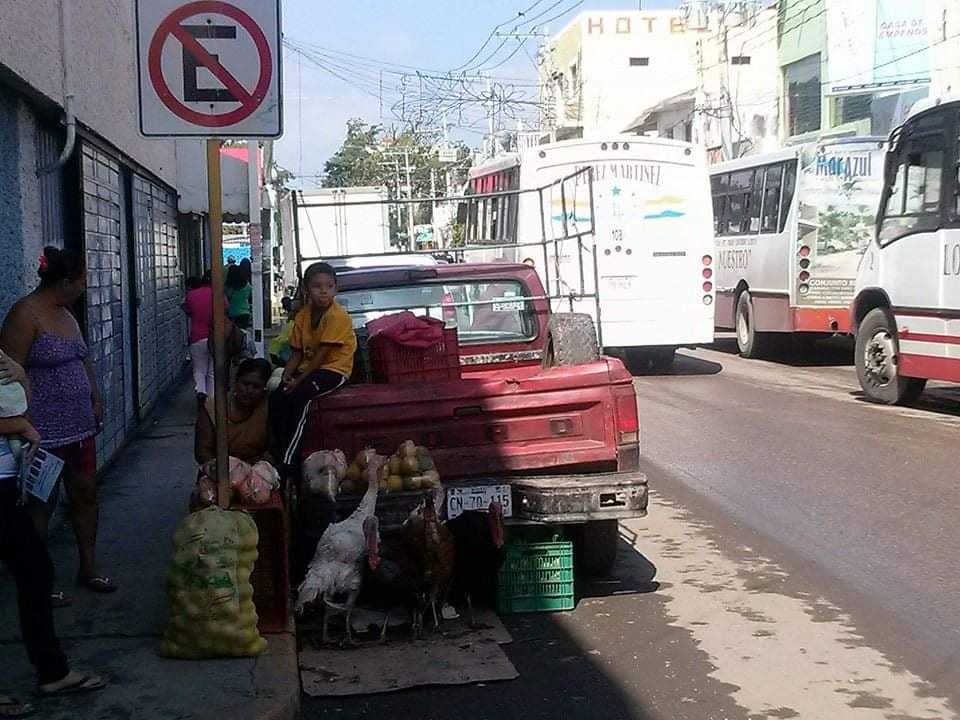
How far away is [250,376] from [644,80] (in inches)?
1849

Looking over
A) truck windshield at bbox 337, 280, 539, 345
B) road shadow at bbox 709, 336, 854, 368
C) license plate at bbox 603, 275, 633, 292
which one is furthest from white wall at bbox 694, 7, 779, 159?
truck windshield at bbox 337, 280, 539, 345

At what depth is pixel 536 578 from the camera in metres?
6.57

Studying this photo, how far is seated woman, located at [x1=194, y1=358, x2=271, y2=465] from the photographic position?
22.6 feet

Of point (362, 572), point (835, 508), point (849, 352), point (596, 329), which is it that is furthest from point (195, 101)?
point (849, 352)

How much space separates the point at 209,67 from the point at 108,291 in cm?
576

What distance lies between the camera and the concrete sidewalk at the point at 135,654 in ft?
16.3

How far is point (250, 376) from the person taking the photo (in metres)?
6.96

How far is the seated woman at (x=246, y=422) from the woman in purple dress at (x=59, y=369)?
2.18ft

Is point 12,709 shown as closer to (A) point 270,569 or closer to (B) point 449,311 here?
(A) point 270,569

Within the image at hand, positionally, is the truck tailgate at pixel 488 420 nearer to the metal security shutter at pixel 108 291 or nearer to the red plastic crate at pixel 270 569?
the red plastic crate at pixel 270 569

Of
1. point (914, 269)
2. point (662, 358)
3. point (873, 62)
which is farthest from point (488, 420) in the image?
point (873, 62)

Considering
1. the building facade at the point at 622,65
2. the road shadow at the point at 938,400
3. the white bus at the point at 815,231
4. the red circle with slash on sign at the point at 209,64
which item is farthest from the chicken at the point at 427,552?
the building facade at the point at 622,65

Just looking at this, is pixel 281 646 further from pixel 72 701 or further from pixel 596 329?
pixel 596 329

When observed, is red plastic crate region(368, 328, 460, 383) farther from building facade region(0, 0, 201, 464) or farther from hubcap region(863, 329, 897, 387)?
hubcap region(863, 329, 897, 387)
